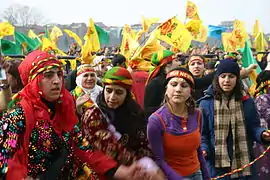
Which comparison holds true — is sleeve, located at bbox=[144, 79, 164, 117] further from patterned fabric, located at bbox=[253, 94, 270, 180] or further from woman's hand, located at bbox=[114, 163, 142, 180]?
woman's hand, located at bbox=[114, 163, 142, 180]

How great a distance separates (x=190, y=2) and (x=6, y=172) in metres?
11.9

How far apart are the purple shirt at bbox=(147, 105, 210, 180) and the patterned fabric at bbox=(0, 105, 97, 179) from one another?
2.07 ft

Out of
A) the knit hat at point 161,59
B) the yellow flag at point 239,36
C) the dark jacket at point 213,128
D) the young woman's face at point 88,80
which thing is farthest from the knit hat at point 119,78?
the yellow flag at point 239,36

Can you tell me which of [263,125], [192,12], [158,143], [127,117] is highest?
[192,12]

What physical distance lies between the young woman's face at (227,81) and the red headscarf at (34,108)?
2103mm

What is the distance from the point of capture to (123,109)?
3426 mm

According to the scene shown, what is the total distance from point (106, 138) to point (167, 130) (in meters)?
0.71

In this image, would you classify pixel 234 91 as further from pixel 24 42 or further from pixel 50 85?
pixel 24 42

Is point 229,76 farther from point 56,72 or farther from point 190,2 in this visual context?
point 190,2

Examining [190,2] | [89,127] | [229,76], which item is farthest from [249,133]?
[190,2]

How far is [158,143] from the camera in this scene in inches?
132

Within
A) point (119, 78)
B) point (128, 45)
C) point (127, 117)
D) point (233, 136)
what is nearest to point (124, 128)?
point (127, 117)

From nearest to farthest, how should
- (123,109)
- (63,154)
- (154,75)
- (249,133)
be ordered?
(63,154), (123,109), (249,133), (154,75)

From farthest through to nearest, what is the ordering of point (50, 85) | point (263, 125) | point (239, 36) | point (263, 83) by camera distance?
1. point (239, 36)
2. point (263, 83)
3. point (263, 125)
4. point (50, 85)
